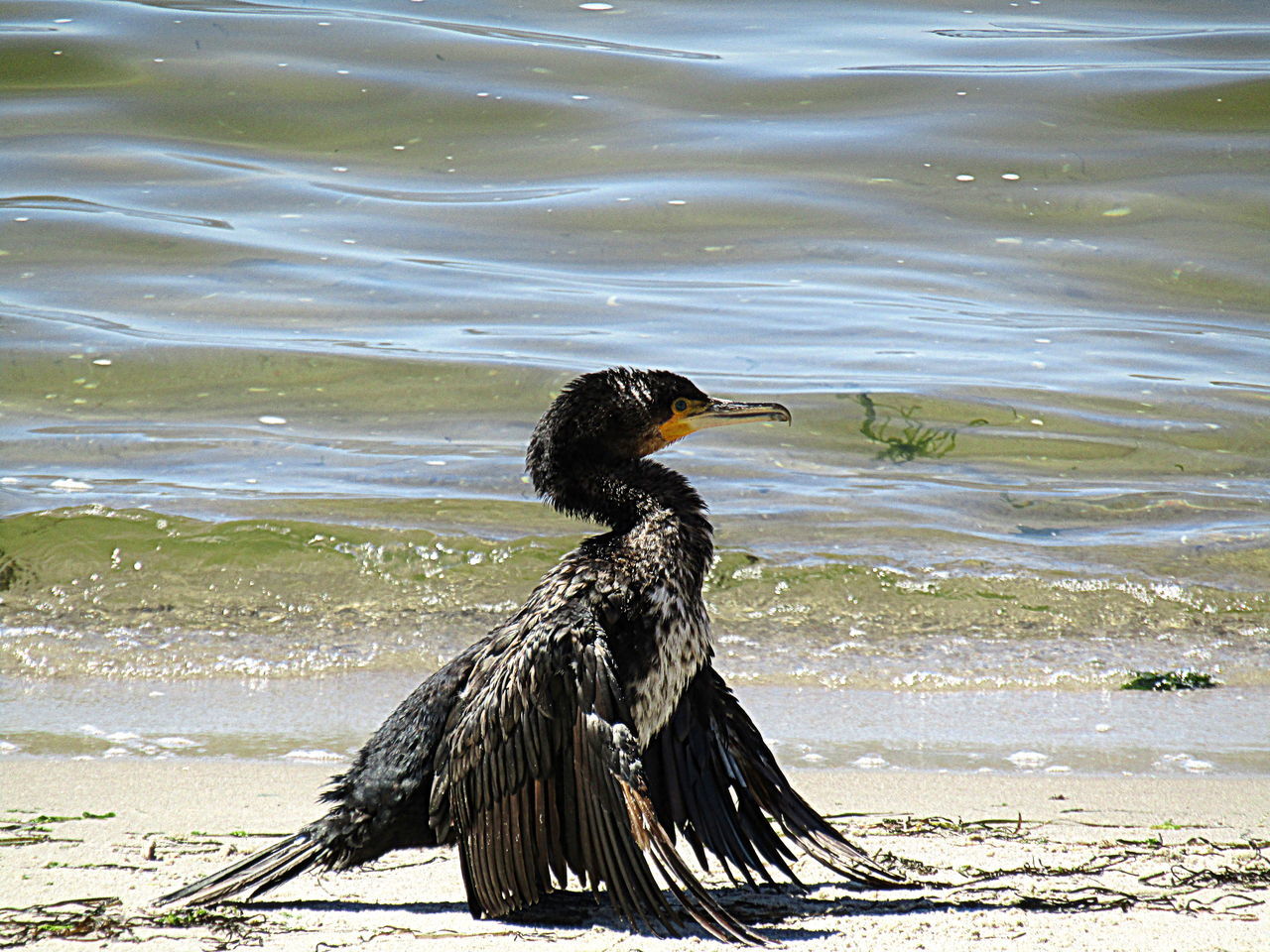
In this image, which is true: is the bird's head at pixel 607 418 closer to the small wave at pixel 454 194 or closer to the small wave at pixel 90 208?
the small wave at pixel 90 208

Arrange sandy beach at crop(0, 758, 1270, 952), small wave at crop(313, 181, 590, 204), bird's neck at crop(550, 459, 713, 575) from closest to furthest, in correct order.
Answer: sandy beach at crop(0, 758, 1270, 952) → bird's neck at crop(550, 459, 713, 575) → small wave at crop(313, 181, 590, 204)

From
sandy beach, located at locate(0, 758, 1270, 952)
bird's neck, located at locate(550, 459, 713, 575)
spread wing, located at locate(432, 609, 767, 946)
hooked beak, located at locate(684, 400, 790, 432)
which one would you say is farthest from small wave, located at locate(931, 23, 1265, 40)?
spread wing, located at locate(432, 609, 767, 946)

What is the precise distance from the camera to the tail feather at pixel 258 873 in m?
3.58

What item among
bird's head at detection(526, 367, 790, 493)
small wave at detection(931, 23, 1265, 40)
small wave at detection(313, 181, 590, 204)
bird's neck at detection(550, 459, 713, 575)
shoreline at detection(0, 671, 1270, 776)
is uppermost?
small wave at detection(931, 23, 1265, 40)

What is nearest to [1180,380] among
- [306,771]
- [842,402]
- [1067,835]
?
[842,402]

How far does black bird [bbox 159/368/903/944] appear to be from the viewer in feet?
11.2

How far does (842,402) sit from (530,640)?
647cm

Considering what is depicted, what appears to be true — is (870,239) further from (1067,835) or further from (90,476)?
(1067,835)

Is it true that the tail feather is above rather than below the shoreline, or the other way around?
above

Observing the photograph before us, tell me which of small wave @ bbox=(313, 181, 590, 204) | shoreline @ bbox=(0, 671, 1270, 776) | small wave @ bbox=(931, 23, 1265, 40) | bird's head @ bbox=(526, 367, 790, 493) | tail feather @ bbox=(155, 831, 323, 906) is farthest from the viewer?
small wave @ bbox=(931, 23, 1265, 40)

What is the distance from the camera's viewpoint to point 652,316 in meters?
11.5

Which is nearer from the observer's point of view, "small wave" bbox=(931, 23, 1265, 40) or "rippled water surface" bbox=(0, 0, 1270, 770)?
"rippled water surface" bbox=(0, 0, 1270, 770)

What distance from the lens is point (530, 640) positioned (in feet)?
11.7

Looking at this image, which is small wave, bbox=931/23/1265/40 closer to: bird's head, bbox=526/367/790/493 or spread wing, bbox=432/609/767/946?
bird's head, bbox=526/367/790/493
